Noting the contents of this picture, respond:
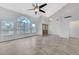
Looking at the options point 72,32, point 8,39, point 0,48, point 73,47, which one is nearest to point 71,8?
point 72,32

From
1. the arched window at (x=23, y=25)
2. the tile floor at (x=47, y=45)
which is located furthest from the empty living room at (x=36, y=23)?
the tile floor at (x=47, y=45)

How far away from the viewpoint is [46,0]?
2.52 m

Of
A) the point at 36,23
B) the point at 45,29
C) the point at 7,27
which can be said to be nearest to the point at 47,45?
the point at 45,29

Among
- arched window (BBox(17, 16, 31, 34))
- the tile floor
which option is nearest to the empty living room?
arched window (BBox(17, 16, 31, 34))

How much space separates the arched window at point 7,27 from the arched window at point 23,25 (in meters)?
0.22

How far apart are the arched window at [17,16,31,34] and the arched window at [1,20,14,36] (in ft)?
0.71

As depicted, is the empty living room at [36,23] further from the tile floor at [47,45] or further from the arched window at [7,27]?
the tile floor at [47,45]

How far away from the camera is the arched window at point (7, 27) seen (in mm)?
2832

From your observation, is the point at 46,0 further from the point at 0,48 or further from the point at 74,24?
the point at 0,48

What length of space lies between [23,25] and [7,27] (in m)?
0.53

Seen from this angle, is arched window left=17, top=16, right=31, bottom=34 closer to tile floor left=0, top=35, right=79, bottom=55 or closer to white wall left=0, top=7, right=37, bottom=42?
white wall left=0, top=7, right=37, bottom=42

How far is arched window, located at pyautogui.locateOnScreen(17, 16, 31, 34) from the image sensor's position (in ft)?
9.38

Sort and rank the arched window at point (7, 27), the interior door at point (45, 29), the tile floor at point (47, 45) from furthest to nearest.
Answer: the tile floor at point (47, 45) < the interior door at point (45, 29) < the arched window at point (7, 27)

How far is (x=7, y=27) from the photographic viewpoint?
293 centimetres
